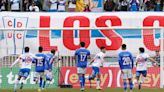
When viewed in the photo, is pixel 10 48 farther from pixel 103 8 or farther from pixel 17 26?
pixel 103 8

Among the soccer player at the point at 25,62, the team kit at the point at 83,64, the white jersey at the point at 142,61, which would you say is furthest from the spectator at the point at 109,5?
the soccer player at the point at 25,62

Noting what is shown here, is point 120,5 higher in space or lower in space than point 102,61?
higher

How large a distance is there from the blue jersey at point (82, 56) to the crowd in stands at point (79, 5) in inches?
189

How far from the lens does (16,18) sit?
34.5 meters

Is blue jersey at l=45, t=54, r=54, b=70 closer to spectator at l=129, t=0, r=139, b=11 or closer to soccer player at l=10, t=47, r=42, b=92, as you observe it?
soccer player at l=10, t=47, r=42, b=92

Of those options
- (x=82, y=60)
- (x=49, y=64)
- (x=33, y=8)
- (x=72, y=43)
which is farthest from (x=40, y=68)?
(x=33, y=8)

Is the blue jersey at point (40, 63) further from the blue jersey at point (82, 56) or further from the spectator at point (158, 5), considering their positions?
the spectator at point (158, 5)

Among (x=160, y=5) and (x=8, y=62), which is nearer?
(x=8, y=62)

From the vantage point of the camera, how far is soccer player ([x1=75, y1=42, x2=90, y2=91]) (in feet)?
103

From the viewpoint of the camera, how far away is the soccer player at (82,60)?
3147 cm

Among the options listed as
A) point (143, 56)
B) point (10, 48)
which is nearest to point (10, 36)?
point (10, 48)

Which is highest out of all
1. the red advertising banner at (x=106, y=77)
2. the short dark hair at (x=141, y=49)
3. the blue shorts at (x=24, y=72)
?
the short dark hair at (x=141, y=49)

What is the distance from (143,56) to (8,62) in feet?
19.3

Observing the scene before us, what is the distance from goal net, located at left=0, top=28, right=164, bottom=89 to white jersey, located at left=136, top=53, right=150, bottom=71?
745mm
